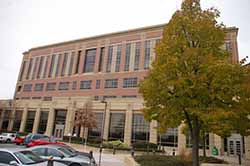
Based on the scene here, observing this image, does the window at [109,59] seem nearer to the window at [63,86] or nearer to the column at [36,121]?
the window at [63,86]

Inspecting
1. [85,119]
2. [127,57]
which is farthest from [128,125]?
[127,57]

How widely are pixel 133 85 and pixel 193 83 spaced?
3671 centimetres

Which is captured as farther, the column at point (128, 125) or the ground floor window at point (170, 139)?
the column at point (128, 125)

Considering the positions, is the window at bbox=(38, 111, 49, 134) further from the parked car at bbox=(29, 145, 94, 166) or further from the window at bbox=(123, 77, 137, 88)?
the parked car at bbox=(29, 145, 94, 166)

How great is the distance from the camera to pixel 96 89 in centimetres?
5156

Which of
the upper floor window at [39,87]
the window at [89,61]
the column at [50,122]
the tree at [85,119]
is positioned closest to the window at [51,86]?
the upper floor window at [39,87]

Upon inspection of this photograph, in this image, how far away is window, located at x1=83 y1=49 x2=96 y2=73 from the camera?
183 feet

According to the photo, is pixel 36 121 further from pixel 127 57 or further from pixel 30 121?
pixel 127 57

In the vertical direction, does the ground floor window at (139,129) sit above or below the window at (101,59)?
below

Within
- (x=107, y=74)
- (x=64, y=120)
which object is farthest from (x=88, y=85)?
(x=64, y=120)

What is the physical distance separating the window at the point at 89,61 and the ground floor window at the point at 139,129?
21.0 metres

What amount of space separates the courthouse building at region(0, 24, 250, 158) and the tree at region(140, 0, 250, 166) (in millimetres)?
23398

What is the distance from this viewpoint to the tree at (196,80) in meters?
10.6

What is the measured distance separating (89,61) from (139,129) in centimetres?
2512
